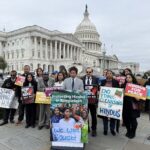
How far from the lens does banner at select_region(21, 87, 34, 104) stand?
28.0 ft

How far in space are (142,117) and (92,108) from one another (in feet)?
13.1

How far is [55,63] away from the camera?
9338 centimetres

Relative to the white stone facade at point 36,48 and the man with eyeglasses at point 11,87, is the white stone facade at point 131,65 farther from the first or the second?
the man with eyeglasses at point 11,87

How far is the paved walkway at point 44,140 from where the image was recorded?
675 centimetres

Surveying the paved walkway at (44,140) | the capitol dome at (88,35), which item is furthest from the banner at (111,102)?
the capitol dome at (88,35)

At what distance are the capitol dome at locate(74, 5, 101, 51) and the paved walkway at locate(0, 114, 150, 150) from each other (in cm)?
12091

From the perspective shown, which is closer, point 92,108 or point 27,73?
point 92,108

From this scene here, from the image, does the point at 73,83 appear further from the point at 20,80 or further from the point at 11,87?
the point at 11,87

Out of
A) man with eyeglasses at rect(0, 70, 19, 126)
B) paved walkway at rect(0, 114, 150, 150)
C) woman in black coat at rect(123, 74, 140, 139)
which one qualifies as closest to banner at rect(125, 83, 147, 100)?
woman in black coat at rect(123, 74, 140, 139)

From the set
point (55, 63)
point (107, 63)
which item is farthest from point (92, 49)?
point (55, 63)

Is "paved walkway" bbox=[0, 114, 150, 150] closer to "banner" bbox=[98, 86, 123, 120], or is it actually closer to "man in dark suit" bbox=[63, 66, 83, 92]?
"banner" bbox=[98, 86, 123, 120]

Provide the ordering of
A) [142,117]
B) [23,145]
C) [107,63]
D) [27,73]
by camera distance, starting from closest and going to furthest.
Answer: [23,145] → [27,73] → [142,117] → [107,63]

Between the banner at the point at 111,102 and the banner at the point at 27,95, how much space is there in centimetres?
225

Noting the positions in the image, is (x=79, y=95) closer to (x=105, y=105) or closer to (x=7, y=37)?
(x=105, y=105)
